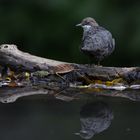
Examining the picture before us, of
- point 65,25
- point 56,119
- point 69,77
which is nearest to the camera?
point 56,119

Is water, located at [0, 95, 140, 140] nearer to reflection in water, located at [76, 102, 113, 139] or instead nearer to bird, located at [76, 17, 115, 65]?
reflection in water, located at [76, 102, 113, 139]

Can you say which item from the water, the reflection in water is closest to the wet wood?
the water

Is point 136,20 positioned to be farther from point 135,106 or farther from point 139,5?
point 135,106

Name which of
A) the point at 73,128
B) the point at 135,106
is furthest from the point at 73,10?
the point at 73,128

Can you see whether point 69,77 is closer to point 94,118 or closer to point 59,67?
point 59,67

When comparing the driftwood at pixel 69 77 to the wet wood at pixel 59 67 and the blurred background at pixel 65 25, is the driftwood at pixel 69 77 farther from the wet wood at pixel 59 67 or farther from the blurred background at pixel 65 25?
the blurred background at pixel 65 25

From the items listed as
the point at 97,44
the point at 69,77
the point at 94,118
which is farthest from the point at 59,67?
the point at 94,118
